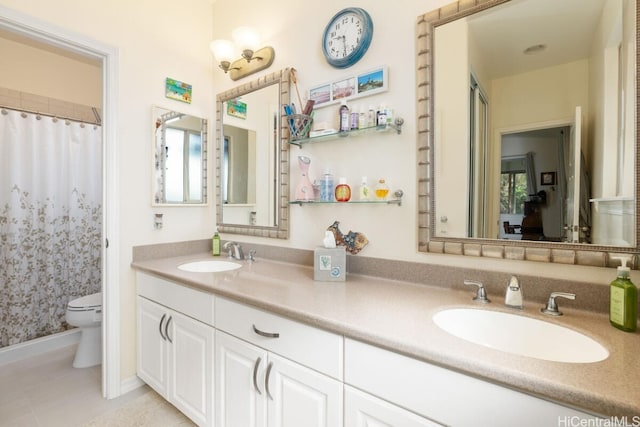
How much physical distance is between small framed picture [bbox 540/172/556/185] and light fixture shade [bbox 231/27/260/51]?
177cm

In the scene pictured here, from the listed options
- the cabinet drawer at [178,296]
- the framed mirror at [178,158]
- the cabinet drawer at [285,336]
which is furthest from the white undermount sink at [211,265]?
the cabinet drawer at [285,336]

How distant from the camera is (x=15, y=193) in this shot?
91.4 inches

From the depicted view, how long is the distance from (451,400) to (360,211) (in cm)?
94

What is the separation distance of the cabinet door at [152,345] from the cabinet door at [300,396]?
2.69 feet

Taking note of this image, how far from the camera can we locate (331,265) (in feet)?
4.60

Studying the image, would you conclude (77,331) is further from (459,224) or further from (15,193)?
(459,224)

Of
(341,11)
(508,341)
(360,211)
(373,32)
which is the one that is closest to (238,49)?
(341,11)

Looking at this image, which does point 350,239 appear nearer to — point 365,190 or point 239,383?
point 365,190

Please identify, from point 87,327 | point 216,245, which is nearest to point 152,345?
point 216,245

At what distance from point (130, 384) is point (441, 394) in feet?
6.39

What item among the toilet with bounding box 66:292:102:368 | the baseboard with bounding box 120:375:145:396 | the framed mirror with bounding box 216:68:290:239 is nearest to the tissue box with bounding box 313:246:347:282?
the framed mirror with bounding box 216:68:290:239

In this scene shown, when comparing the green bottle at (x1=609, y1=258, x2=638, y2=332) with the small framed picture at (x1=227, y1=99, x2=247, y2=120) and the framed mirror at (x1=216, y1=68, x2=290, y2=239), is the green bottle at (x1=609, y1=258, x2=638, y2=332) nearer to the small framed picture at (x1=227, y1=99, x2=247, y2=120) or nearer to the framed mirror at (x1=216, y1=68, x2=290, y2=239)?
the framed mirror at (x1=216, y1=68, x2=290, y2=239)

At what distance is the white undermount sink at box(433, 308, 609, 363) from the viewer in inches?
33.6

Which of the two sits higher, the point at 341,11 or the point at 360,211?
the point at 341,11
